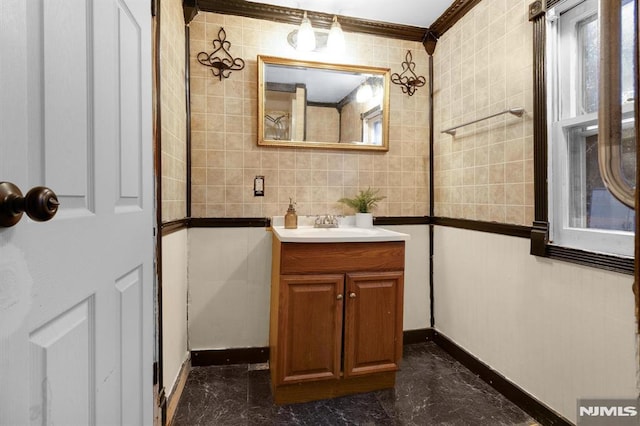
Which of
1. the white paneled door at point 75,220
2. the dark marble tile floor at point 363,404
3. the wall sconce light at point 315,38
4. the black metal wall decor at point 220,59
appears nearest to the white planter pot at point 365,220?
the dark marble tile floor at point 363,404

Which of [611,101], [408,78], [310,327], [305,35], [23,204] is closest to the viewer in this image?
[23,204]

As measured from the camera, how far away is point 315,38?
210 cm

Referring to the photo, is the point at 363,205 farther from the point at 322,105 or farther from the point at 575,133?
the point at 575,133

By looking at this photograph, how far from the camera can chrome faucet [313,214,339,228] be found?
2.08 m

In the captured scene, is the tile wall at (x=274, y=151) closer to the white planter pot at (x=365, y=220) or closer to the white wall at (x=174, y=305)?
the white planter pot at (x=365, y=220)

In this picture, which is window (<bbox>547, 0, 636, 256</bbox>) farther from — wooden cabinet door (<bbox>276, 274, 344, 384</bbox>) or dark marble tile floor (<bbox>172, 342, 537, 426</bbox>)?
wooden cabinet door (<bbox>276, 274, 344, 384</bbox>)

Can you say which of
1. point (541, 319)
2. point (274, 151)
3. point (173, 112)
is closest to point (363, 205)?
point (274, 151)

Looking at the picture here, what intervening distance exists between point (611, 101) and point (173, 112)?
5.60 feet

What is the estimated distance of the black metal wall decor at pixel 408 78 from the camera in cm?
225

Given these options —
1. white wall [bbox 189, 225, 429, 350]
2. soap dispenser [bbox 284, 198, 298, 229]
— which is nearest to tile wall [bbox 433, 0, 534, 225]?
soap dispenser [bbox 284, 198, 298, 229]

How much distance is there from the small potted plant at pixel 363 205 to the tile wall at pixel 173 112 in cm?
104

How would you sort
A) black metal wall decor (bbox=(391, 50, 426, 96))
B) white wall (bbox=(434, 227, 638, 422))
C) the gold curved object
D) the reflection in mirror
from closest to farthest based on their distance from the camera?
the gold curved object
white wall (bbox=(434, 227, 638, 422))
the reflection in mirror
black metal wall decor (bbox=(391, 50, 426, 96))

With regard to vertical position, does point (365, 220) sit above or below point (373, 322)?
above

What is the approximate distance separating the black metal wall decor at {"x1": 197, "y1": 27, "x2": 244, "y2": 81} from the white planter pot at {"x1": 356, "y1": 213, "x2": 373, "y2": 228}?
1.27 meters
